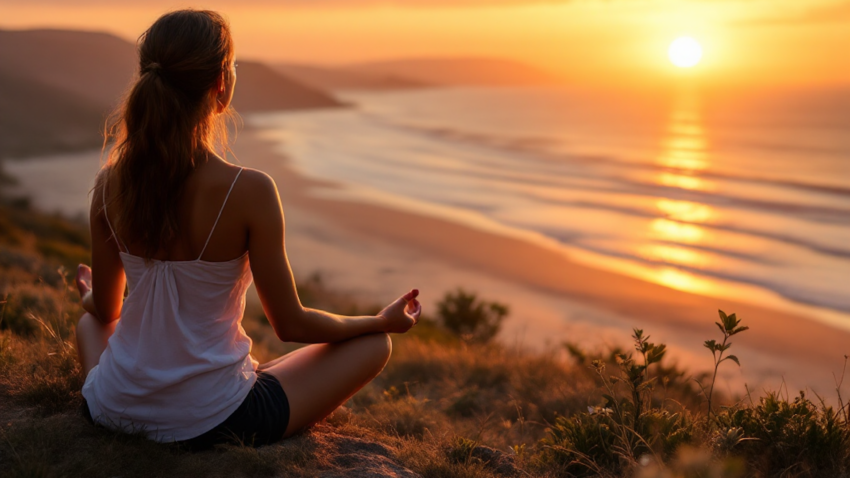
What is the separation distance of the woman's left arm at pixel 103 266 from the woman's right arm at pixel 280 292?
608 millimetres


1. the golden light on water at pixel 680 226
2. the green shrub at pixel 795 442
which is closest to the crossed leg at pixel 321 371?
the green shrub at pixel 795 442

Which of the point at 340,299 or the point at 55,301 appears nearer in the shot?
the point at 55,301

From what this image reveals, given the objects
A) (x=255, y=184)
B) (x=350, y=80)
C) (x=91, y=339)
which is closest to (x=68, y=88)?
(x=91, y=339)

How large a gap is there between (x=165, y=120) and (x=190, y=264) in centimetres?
52

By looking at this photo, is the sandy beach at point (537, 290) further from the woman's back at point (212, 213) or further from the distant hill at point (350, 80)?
the distant hill at point (350, 80)

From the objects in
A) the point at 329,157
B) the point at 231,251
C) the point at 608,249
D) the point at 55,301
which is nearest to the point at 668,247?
the point at 608,249

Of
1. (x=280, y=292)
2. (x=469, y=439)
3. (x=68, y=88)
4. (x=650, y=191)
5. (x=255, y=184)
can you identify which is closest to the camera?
(x=255, y=184)

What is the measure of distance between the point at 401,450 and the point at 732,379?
20.3 feet

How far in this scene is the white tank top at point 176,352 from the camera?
244cm

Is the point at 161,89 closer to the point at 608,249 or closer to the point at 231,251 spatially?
the point at 231,251

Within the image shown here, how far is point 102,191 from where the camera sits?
2566 millimetres

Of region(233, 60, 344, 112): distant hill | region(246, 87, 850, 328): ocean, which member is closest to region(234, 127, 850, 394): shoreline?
region(246, 87, 850, 328): ocean

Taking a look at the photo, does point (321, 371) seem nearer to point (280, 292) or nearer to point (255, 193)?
point (280, 292)

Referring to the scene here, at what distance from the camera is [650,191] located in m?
21.8
